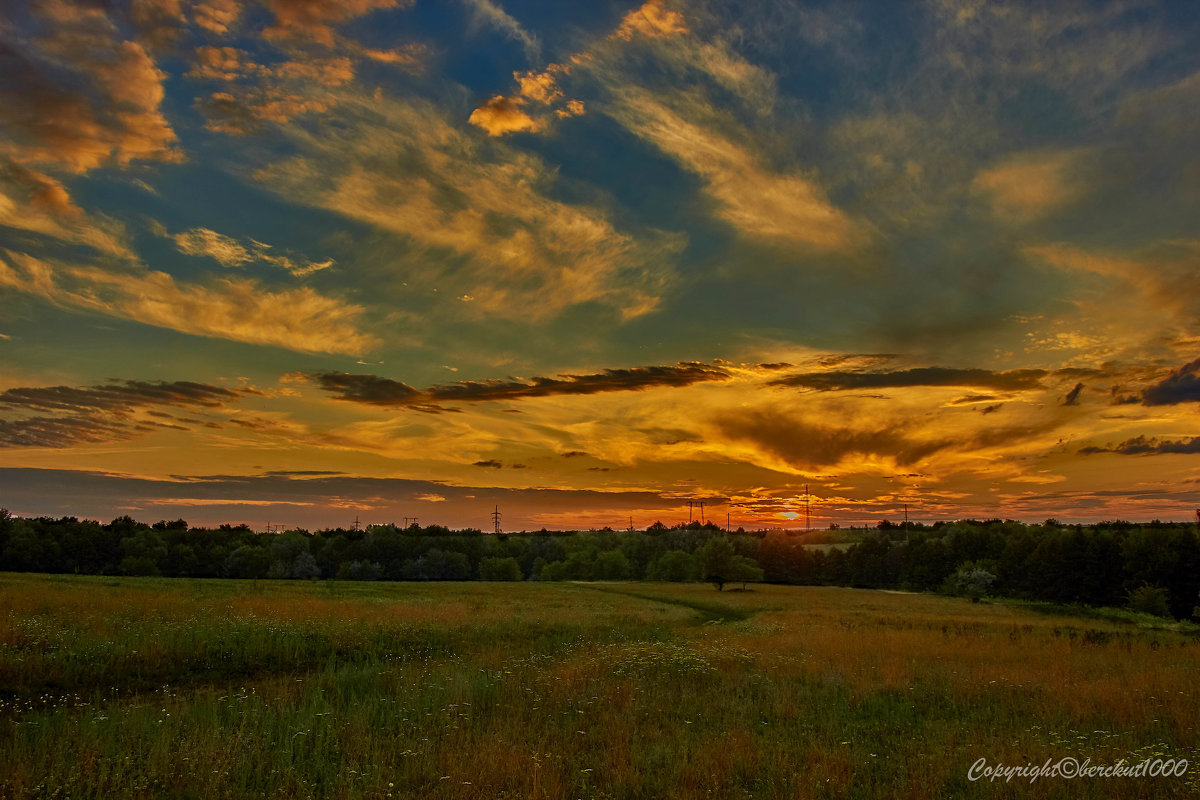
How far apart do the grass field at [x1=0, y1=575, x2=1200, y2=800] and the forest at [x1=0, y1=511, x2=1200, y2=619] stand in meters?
58.6

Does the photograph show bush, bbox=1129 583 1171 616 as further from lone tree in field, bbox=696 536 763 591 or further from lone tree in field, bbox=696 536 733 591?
lone tree in field, bbox=696 536 733 591

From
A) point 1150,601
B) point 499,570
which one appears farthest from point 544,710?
point 499,570

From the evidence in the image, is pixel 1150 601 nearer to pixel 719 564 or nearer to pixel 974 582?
pixel 974 582

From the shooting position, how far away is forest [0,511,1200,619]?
241 feet

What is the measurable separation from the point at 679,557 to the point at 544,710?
100m

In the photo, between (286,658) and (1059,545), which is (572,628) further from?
(1059,545)

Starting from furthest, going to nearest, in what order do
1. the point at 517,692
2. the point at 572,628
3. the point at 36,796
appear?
the point at 572,628
the point at 517,692
the point at 36,796

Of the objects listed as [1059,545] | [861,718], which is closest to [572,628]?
[861,718]

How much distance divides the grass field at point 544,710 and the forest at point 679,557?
5859 cm

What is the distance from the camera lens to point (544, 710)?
13570 millimetres

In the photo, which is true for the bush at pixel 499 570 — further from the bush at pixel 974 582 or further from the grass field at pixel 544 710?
the grass field at pixel 544 710

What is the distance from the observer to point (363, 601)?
3659cm

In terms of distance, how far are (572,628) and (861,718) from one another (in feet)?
56.2

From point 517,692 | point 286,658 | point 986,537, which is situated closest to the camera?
point 517,692
